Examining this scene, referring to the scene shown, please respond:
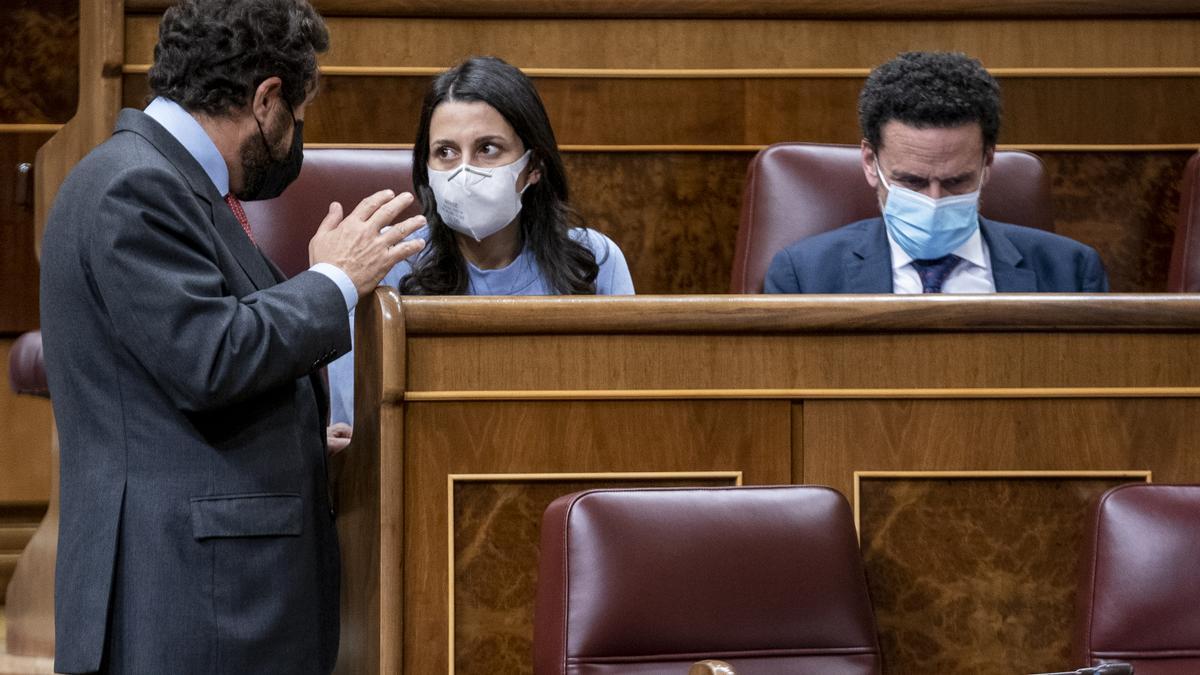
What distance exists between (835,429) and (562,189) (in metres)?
0.32

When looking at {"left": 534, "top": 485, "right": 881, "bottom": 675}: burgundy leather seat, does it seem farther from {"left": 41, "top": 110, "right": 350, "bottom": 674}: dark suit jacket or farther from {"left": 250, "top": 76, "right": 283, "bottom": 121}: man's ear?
{"left": 250, "top": 76, "right": 283, "bottom": 121}: man's ear

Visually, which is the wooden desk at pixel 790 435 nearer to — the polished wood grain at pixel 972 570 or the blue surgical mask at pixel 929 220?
the polished wood grain at pixel 972 570

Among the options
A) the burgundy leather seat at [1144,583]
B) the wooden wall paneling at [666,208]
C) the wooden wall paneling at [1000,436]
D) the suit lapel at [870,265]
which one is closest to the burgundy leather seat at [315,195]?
the wooden wall paneling at [666,208]

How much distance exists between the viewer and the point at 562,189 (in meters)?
1.01

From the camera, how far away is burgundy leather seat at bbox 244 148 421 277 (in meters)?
1.06

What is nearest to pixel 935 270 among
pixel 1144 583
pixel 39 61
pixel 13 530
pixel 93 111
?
pixel 1144 583

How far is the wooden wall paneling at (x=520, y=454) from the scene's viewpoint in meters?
0.73

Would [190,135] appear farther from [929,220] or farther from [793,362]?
[929,220]

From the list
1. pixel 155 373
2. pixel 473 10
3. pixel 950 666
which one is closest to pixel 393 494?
pixel 155 373

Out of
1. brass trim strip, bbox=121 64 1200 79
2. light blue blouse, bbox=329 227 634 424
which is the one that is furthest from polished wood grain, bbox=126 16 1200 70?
light blue blouse, bbox=329 227 634 424

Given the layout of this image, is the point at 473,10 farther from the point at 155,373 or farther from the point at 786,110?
the point at 155,373

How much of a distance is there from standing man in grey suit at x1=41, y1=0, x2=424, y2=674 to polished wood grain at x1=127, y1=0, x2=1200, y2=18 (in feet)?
1.75

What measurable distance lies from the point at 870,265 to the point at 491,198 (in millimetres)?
260

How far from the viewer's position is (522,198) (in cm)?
101
